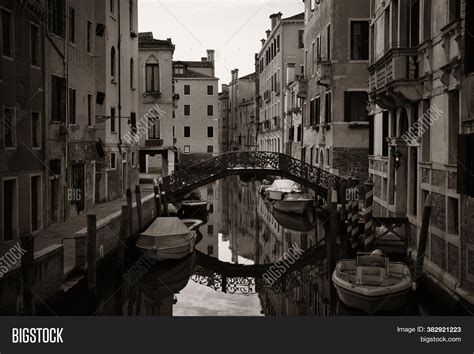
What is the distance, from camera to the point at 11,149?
12.5m

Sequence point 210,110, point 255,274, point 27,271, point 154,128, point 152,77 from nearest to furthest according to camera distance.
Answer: point 27,271
point 255,274
point 152,77
point 154,128
point 210,110

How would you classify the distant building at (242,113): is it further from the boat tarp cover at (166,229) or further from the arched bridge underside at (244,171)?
the boat tarp cover at (166,229)

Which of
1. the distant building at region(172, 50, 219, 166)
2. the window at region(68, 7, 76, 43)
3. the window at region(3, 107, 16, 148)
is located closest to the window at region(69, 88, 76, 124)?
the window at region(68, 7, 76, 43)

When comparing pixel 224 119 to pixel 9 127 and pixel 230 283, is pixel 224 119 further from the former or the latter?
pixel 9 127

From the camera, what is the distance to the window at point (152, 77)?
31062 millimetres

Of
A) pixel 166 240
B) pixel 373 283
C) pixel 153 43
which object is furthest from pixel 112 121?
pixel 373 283

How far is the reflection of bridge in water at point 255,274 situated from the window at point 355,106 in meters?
5.91

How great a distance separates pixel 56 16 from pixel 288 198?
40.1ft

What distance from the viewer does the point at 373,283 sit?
33.5 ft

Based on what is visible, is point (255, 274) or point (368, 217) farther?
point (255, 274)

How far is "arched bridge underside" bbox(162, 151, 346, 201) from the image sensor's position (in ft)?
70.7

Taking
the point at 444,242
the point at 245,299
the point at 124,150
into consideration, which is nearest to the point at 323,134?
the point at 124,150

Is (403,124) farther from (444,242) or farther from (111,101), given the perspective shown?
(111,101)

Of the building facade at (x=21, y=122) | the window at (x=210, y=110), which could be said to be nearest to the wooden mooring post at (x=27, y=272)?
the building facade at (x=21, y=122)
